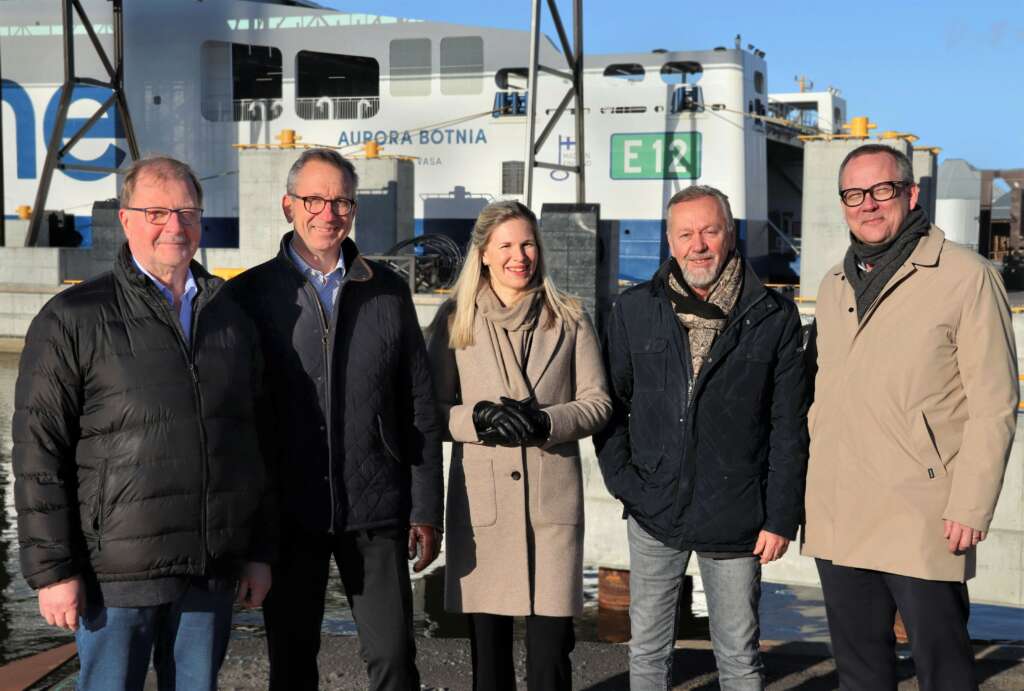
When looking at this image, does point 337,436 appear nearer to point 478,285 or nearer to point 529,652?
point 478,285

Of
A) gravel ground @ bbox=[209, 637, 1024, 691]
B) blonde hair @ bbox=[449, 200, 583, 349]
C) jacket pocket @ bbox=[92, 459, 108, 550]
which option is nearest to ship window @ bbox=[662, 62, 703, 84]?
gravel ground @ bbox=[209, 637, 1024, 691]

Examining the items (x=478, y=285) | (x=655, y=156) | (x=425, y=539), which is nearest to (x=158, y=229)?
(x=478, y=285)

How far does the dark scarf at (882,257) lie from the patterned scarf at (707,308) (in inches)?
13.4

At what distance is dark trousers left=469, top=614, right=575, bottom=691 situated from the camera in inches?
134

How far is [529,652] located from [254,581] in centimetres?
94

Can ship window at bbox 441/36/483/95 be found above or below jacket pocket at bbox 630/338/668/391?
above

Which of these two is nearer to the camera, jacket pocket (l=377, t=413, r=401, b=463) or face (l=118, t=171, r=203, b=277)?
face (l=118, t=171, r=203, b=277)

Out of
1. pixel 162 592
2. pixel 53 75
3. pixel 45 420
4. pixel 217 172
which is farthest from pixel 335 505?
pixel 53 75

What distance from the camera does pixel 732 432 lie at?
10.8 ft

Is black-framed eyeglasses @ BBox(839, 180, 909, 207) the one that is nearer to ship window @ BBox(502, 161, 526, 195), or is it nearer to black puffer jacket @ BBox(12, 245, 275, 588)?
black puffer jacket @ BBox(12, 245, 275, 588)

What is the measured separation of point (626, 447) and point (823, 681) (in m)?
1.46

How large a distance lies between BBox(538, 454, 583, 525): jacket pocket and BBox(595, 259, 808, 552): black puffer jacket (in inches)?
9.7

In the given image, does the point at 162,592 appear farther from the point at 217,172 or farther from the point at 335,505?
the point at 217,172

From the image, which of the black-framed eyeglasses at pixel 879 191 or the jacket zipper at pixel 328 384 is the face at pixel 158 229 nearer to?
the jacket zipper at pixel 328 384
